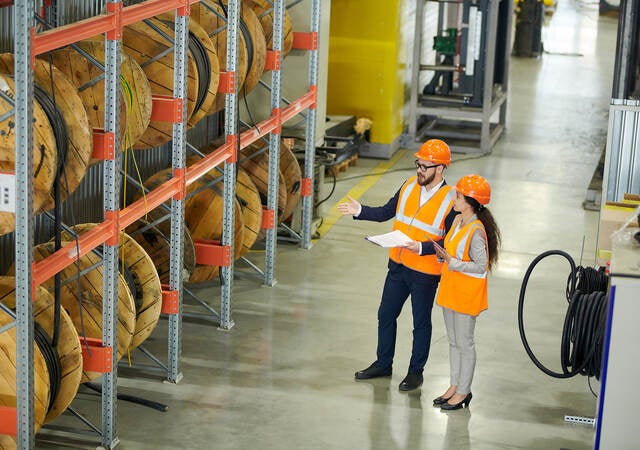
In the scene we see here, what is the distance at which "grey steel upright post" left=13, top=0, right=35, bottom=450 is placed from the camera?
6078 millimetres

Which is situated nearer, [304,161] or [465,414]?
[465,414]

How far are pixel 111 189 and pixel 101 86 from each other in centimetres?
77

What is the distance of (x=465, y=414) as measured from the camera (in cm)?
884

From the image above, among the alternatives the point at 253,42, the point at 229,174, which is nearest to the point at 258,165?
the point at 253,42

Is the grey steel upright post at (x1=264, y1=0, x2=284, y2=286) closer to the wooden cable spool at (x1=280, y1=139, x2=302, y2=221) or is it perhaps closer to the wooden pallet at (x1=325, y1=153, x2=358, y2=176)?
the wooden cable spool at (x1=280, y1=139, x2=302, y2=221)

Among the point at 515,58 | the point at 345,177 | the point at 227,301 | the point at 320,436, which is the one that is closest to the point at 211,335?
the point at 227,301

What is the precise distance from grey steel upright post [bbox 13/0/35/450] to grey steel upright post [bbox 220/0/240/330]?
3.69 metres

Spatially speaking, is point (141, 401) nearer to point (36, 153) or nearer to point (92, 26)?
point (36, 153)

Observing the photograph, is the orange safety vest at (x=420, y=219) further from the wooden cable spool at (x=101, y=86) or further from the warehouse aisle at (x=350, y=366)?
the wooden cable spool at (x=101, y=86)

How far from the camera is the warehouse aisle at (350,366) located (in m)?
8.40

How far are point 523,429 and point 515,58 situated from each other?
25.3 m

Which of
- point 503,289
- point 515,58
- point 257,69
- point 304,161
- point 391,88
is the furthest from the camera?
point 515,58

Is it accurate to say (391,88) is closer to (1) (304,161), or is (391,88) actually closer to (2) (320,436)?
(1) (304,161)

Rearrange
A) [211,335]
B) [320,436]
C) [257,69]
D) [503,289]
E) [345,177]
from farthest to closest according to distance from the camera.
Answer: [345,177] < [503,289] < [257,69] < [211,335] < [320,436]
